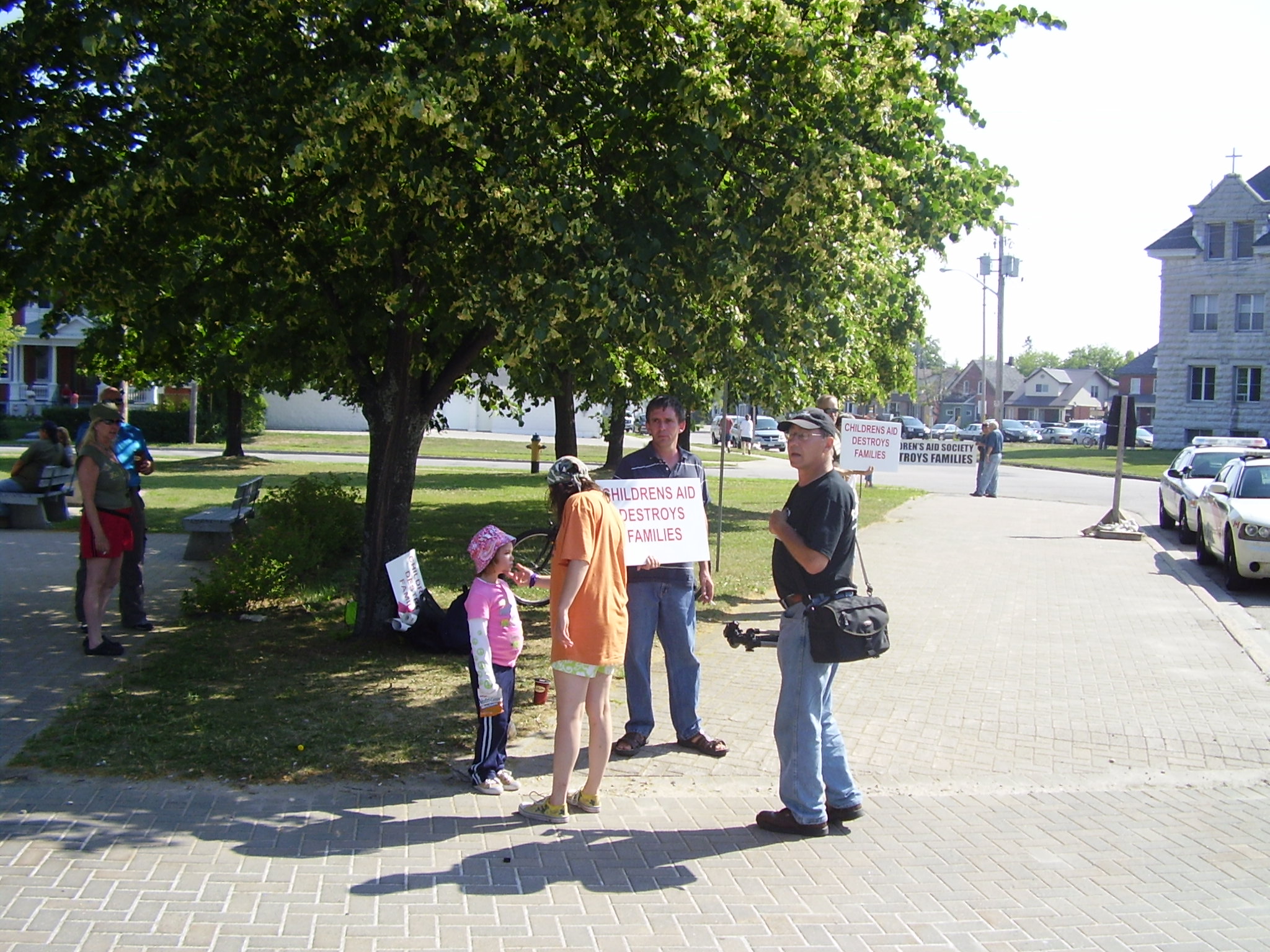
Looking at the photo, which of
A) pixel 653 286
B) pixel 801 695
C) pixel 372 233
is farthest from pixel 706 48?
pixel 801 695

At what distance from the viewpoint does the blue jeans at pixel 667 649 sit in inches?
255

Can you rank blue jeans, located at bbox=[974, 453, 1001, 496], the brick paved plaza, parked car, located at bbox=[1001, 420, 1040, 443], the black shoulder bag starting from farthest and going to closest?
1. parked car, located at bbox=[1001, 420, 1040, 443]
2. blue jeans, located at bbox=[974, 453, 1001, 496]
3. the black shoulder bag
4. the brick paved plaza

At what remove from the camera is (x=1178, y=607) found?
11812 millimetres

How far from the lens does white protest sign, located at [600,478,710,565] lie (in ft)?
21.1

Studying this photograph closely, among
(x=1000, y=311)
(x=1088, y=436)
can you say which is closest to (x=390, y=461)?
(x=1000, y=311)

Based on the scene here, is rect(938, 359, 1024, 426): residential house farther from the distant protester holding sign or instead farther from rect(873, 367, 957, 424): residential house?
the distant protester holding sign

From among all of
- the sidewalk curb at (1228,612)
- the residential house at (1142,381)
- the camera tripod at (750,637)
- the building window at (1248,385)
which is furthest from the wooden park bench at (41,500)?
the residential house at (1142,381)

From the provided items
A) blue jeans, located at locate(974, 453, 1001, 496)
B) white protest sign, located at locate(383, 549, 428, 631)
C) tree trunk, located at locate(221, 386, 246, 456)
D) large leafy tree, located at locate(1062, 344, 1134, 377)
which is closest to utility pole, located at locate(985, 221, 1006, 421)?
blue jeans, located at locate(974, 453, 1001, 496)

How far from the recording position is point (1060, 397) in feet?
387

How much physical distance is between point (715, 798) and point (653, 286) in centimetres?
330

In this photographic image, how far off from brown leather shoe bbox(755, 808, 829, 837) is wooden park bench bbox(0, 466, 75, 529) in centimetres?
1291

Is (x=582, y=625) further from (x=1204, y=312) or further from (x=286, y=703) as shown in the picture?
(x=1204, y=312)

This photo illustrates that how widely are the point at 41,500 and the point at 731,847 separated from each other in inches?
516

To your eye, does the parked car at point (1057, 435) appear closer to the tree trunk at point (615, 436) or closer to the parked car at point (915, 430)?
the parked car at point (915, 430)
